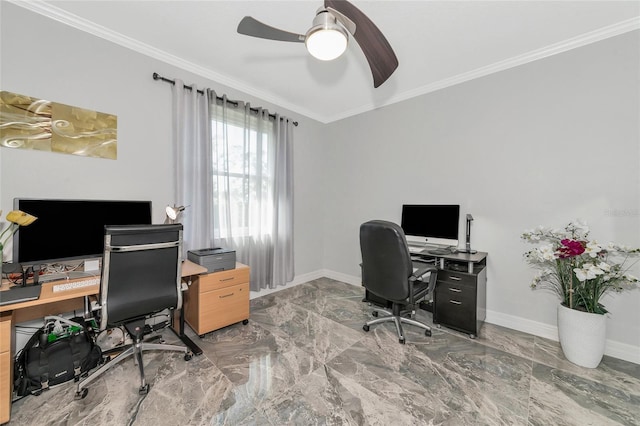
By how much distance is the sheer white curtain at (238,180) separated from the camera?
2658mm

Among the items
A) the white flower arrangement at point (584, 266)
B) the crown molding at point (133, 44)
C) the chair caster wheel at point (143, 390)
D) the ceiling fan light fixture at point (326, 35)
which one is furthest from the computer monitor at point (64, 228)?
the white flower arrangement at point (584, 266)

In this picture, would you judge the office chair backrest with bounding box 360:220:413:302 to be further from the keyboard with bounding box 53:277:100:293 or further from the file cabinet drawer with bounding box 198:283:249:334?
the keyboard with bounding box 53:277:100:293

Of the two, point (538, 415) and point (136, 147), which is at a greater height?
point (136, 147)

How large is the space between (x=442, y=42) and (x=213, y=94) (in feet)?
7.77

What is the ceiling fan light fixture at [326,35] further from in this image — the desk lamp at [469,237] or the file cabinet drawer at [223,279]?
the desk lamp at [469,237]

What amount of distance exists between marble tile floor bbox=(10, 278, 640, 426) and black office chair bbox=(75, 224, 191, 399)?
0.17m

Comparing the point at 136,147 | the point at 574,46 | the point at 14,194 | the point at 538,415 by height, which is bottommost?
the point at 538,415

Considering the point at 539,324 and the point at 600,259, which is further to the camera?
the point at 539,324

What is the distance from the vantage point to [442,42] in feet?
7.61

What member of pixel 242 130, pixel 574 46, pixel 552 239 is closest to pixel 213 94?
pixel 242 130

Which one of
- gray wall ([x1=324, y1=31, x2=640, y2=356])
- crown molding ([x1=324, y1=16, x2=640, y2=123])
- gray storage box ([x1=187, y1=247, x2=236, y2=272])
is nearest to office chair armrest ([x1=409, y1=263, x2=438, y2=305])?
gray wall ([x1=324, y1=31, x2=640, y2=356])

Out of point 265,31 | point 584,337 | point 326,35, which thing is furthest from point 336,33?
point 584,337

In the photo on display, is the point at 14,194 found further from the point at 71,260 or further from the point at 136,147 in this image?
the point at 136,147

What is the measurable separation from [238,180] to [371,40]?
2.17m
